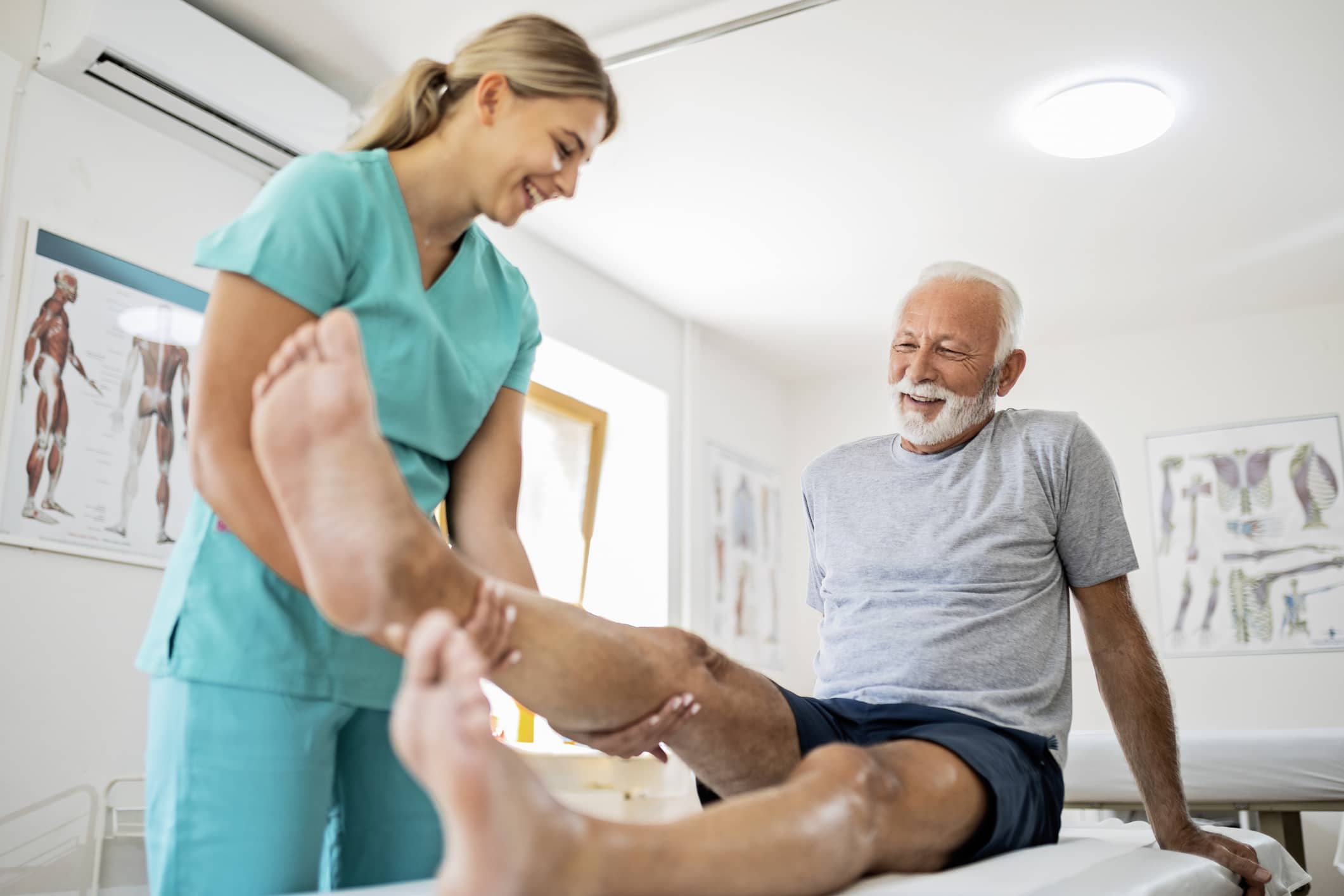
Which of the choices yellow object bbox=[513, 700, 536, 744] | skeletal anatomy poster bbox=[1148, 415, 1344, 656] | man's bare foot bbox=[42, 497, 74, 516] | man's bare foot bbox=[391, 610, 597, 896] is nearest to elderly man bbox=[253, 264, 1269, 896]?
man's bare foot bbox=[391, 610, 597, 896]

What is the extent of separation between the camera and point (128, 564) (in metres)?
2.66

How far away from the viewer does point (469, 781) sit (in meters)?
0.68

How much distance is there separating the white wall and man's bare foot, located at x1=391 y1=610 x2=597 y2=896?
172 inches

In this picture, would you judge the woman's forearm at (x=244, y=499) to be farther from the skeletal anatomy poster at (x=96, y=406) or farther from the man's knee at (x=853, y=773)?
the skeletal anatomy poster at (x=96, y=406)

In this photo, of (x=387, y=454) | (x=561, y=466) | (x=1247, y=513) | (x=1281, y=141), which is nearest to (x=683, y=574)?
(x=561, y=466)

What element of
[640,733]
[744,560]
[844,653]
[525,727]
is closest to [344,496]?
[640,733]

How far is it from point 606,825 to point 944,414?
3.80 feet

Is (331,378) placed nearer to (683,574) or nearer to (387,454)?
(387,454)

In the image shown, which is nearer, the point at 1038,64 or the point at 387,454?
the point at 387,454

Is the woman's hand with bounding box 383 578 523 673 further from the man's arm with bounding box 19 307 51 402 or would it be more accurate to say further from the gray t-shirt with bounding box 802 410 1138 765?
the man's arm with bounding box 19 307 51 402

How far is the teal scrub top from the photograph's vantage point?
1.08 metres

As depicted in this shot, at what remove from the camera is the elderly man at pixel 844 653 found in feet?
2.48

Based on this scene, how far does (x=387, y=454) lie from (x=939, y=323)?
3.91 feet

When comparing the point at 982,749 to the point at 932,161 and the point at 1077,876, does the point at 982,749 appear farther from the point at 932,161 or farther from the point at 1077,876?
the point at 932,161
